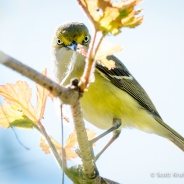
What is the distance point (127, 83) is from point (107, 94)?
2.64 ft

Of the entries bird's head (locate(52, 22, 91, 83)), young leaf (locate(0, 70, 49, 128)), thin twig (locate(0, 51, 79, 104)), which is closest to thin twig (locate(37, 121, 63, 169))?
young leaf (locate(0, 70, 49, 128))

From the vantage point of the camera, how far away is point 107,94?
13.8 feet

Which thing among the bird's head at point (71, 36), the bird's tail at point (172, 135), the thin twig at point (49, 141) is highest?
the bird's head at point (71, 36)

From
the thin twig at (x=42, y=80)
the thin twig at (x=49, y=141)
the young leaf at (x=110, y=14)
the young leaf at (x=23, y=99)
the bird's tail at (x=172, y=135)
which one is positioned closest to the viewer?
the thin twig at (x=42, y=80)

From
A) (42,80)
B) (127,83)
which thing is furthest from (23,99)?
(127,83)

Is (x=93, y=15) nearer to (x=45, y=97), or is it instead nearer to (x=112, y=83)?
(x=45, y=97)

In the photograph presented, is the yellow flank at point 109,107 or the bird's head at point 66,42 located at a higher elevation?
the bird's head at point 66,42

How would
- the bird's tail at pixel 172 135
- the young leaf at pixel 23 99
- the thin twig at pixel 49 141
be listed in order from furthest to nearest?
1. the bird's tail at pixel 172 135
2. the thin twig at pixel 49 141
3. the young leaf at pixel 23 99

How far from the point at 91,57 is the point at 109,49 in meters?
0.09

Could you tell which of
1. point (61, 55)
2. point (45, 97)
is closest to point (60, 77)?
point (61, 55)

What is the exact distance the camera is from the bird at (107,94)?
3.99 m

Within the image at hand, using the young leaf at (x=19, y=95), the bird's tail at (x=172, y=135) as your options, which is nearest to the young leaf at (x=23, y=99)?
the young leaf at (x=19, y=95)

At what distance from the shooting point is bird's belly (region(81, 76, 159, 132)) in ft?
13.0

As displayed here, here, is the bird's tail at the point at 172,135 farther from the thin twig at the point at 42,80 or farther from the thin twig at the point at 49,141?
the thin twig at the point at 42,80
